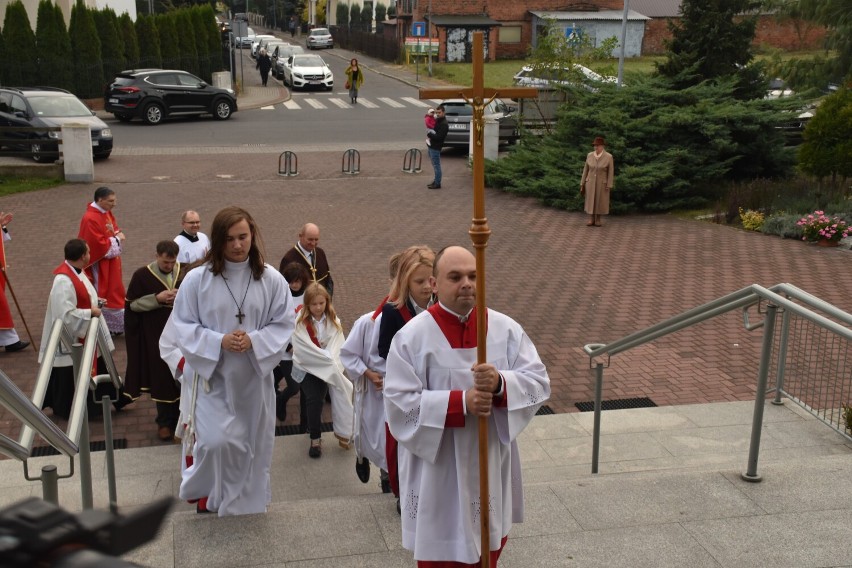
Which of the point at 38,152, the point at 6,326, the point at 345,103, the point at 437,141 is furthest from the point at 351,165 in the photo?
the point at 345,103

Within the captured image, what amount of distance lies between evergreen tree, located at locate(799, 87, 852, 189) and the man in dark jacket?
273 inches

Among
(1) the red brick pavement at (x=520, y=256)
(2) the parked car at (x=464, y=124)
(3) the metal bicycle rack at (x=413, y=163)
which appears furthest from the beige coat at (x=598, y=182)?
(2) the parked car at (x=464, y=124)

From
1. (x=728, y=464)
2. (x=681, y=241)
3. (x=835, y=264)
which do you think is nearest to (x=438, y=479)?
(x=728, y=464)

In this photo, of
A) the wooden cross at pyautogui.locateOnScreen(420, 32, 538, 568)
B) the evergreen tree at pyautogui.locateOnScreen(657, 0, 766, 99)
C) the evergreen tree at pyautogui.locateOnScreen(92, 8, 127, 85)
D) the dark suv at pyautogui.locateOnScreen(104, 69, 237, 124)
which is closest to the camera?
the wooden cross at pyautogui.locateOnScreen(420, 32, 538, 568)

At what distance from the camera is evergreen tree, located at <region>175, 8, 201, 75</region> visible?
38.2 m

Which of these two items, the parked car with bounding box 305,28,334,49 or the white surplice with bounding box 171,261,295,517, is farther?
the parked car with bounding box 305,28,334,49

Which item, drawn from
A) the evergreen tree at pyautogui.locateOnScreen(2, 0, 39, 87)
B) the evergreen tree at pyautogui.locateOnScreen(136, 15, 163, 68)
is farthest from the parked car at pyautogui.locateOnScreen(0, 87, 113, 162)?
the evergreen tree at pyautogui.locateOnScreen(136, 15, 163, 68)

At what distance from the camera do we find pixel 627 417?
860 centimetres

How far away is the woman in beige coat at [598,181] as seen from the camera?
16719 mm

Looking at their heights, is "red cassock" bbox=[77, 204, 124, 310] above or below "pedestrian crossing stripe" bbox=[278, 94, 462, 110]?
above

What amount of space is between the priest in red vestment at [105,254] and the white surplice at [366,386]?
5.00 m

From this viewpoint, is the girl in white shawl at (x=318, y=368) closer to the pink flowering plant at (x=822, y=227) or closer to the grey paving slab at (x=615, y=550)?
the grey paving slab at (x=615, y=550)

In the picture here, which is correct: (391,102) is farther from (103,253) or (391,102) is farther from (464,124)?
(103,253)

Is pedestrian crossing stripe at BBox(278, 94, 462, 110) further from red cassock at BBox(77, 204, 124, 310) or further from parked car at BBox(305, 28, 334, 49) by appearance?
parked car at BBox(305, 28, 334, 49)
